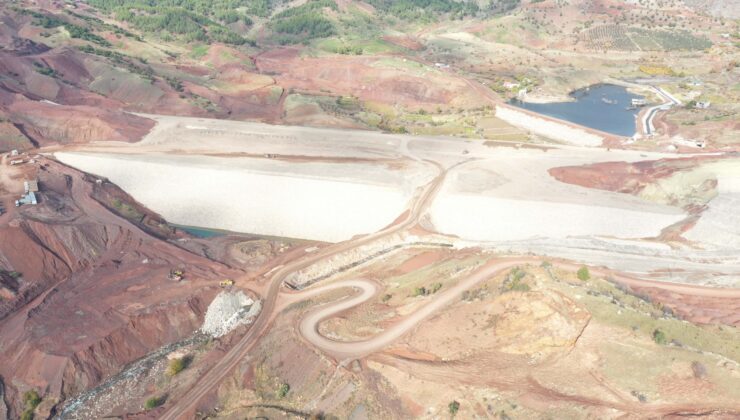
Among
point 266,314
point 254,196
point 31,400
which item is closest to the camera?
point 31,400

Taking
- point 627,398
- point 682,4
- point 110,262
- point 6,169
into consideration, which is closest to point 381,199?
point 110,262

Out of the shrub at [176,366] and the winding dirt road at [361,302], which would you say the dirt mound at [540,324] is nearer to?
the winding dirt road at [361,302]

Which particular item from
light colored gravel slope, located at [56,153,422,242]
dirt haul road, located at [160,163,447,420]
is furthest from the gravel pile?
light colored gravel slope, located at [56,153,422,242]

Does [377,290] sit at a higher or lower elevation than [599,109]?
higher

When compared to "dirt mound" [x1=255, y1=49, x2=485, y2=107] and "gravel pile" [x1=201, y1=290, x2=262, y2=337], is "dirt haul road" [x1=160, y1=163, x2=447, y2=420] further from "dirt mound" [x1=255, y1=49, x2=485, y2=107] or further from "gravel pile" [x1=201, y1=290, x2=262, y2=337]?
"dirt mound" [x1=255, y1=49, x2=485, y2=107]

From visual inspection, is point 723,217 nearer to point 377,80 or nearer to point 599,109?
point 599,109

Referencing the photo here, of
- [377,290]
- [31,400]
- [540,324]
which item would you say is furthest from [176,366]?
[540,324]

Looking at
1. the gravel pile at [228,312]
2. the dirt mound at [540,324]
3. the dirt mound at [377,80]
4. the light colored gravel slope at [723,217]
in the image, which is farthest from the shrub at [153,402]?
the dirt mound at [377,80]
